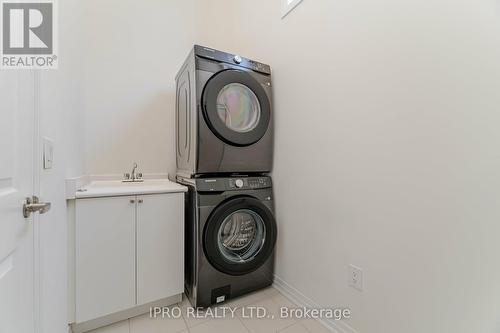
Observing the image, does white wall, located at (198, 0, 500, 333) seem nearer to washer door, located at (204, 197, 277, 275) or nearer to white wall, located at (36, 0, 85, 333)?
washer door, located at (204, 197, 277, 275)

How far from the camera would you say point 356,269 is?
122cm

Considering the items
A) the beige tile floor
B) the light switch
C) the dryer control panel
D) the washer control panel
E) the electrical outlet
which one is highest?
the washer control panel

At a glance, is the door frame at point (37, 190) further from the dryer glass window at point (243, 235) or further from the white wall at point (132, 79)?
the white wall at point (132, 79)

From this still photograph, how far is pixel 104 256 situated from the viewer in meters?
1.33

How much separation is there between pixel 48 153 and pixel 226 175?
1.01 m

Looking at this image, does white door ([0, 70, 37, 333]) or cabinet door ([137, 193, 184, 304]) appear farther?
cabinet door ([137, 193, 184, 304])

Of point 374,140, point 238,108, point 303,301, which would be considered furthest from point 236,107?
point 303,301

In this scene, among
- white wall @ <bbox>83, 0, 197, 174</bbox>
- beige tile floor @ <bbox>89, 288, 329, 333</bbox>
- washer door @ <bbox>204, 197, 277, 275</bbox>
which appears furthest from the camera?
white wall @ <bbox>83, 0, 197, 174</bbox>

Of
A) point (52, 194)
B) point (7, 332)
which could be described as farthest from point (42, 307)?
point (52, 194)

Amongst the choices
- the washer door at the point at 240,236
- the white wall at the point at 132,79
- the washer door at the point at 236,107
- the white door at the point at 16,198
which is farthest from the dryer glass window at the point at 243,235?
the white door at the point at 16,198

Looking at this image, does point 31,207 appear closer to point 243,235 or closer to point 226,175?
point 226,175

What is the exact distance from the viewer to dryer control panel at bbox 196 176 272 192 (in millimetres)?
1529

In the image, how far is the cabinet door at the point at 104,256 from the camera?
1278 millimetres

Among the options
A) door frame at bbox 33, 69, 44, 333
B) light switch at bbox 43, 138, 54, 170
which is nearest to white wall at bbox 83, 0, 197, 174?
light switch at bbox 43, 138, 54, 170
